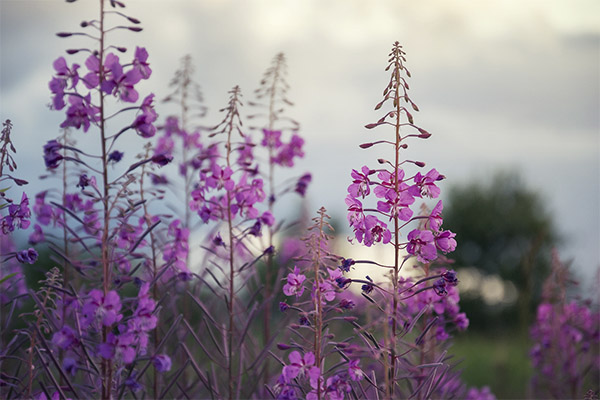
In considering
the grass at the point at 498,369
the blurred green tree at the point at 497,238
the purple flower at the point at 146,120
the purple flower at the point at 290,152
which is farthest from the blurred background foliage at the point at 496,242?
the purple flower at the point at 146,120

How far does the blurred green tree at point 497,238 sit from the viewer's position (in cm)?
2720

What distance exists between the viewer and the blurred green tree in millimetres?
27203

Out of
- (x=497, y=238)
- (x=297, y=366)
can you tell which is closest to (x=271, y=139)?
(x=297, y=366)

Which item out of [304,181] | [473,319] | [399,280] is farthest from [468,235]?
[399,280]

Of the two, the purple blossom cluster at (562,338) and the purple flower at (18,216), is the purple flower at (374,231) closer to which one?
the purple flower at (18,216)

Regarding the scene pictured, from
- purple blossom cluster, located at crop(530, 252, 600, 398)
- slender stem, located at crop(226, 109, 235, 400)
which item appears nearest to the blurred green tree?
purple blossom cluster, located at crop(530, 252, 600, 398)

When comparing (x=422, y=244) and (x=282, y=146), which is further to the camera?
(x=282, y=146)

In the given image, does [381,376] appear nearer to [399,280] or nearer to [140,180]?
[399,280]

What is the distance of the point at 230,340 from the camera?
3654 mm

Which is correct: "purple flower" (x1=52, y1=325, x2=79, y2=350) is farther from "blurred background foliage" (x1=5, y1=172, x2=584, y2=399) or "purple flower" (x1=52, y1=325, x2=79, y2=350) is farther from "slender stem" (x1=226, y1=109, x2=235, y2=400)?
"blurred background foliage" (x1=5, y1=172, x2=584, y2=399)

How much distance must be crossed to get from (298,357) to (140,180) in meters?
1.89

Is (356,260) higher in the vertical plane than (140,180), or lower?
lower

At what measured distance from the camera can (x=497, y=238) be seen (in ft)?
93.9

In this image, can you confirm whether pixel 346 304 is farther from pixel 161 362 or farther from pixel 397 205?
pixel 161 362
